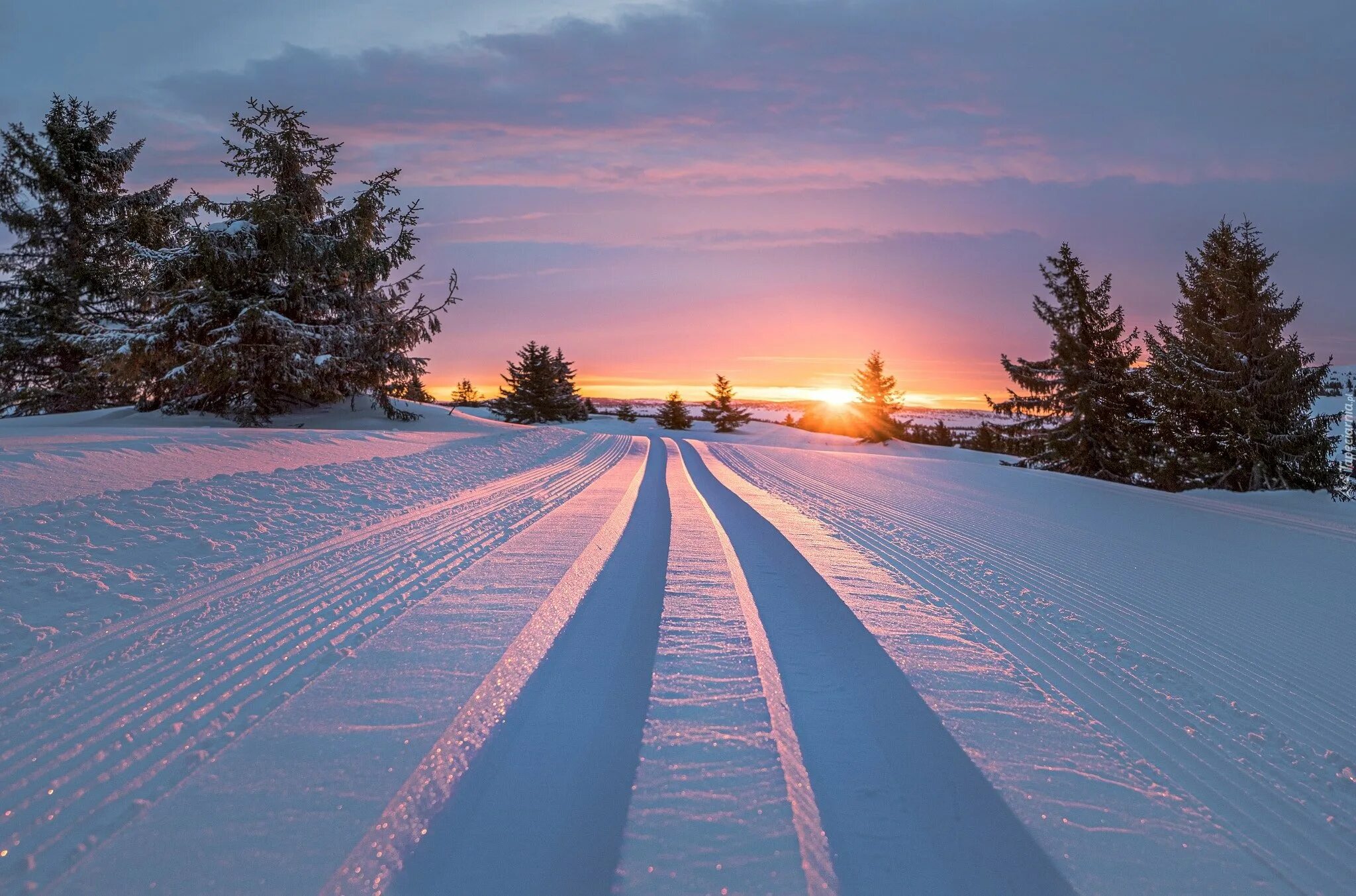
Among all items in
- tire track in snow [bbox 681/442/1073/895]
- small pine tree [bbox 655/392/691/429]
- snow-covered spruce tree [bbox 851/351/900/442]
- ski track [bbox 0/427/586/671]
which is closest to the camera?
tire track in snow [bbox 681/442/1073/895]

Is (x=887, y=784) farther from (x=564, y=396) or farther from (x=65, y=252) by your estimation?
(x=564, y=396)

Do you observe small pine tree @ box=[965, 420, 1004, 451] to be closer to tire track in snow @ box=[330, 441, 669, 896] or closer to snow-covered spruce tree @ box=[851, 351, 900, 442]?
snow-covered spruce tree @ box=[851, 351, 900, 442]

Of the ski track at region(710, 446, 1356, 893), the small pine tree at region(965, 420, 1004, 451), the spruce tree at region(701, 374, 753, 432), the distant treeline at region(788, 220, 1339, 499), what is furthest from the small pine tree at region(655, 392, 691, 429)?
the ski track at region(710, 446, 1356, 893)

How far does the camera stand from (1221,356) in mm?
17031

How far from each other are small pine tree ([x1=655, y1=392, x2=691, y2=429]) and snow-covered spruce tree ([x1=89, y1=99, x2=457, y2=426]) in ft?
114

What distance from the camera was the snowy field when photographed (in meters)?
2.02

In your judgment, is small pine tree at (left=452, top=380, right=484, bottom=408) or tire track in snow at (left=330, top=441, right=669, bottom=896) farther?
small pine tree at (left=452, top=380, right=484, bottom=408)

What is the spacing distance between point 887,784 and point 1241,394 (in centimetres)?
2064

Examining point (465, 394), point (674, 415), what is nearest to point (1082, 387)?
point (674, 415)

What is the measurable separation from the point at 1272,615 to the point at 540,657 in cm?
615

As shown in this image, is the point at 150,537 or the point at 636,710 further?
the point at 150,537

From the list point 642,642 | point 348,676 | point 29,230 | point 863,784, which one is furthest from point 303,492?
point 29,230

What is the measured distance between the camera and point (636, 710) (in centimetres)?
296

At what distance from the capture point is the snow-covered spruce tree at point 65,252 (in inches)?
773
